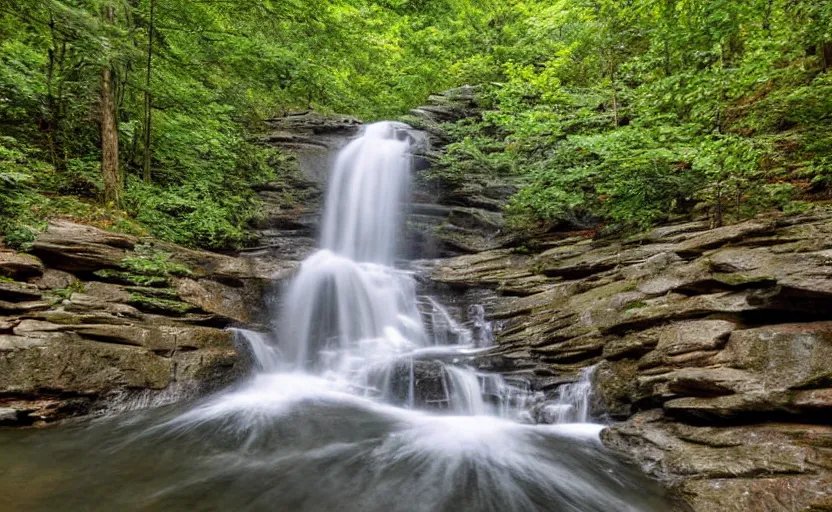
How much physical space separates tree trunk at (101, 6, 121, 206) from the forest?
0.03 m

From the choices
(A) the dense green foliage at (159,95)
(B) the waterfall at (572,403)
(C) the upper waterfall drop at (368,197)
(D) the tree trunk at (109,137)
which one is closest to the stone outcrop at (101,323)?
(A) the dense green foliage at (159,95)

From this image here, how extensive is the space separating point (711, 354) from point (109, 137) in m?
9.86

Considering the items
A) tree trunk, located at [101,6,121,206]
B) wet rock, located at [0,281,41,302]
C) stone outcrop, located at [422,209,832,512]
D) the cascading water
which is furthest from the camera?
tree trunk, located at [101,6,121,206]

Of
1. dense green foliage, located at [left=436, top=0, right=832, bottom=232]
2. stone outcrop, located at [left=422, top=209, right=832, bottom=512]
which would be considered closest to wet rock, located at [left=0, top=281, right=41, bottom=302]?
stone outcrop, located at [left=422, top=209, right=832, bottom=512]

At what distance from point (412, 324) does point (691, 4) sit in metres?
6.69

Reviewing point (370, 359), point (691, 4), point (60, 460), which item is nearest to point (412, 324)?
point (370, 359)

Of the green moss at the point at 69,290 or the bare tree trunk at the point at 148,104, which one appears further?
the bare tree trunk at the point at 148,104

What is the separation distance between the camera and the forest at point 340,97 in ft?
19.2

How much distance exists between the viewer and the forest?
5855mm

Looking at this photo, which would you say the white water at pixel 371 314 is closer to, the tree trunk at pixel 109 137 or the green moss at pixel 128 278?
the green moss at pixel 128 278

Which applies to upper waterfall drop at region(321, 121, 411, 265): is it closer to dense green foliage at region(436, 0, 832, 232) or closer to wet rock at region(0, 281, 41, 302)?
dense green foliage at region(436, 0, 832, 232)

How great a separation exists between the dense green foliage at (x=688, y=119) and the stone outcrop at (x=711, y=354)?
0.78 m

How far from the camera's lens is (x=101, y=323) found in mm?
5516

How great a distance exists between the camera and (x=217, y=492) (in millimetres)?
3637
